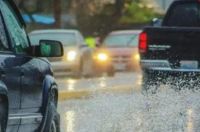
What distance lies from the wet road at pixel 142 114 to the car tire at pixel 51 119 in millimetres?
1804

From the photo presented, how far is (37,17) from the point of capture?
45.7 metres

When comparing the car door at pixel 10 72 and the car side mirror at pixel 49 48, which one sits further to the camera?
the car side mirror at pixel 49 48

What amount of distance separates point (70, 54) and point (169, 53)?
9.59 metres

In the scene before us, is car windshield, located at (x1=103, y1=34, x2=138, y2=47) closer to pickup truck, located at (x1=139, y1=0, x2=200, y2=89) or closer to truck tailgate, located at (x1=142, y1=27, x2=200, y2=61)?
pickup truck, located at (x1=139, y1=0, x2=200, y2=89)

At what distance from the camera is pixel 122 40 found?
27.5 meters

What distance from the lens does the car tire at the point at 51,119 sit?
24.9ft

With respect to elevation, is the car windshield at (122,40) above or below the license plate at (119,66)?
above

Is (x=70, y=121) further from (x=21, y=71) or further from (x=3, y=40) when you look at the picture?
(x=3, y=40)

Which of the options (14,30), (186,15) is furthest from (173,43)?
(14,30)

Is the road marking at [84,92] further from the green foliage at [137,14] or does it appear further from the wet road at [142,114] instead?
the green foliage at [137,14]

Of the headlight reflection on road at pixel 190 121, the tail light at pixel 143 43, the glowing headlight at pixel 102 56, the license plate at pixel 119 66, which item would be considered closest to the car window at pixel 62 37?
the glowing headlight at pixel 102 56

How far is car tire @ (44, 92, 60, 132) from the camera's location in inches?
299

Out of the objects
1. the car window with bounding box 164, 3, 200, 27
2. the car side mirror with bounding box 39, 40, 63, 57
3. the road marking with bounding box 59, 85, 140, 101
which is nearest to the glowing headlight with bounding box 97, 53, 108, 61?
the road marking with bounding box 59, 85, 140, 101

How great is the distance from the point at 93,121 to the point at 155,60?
253 centimetres
